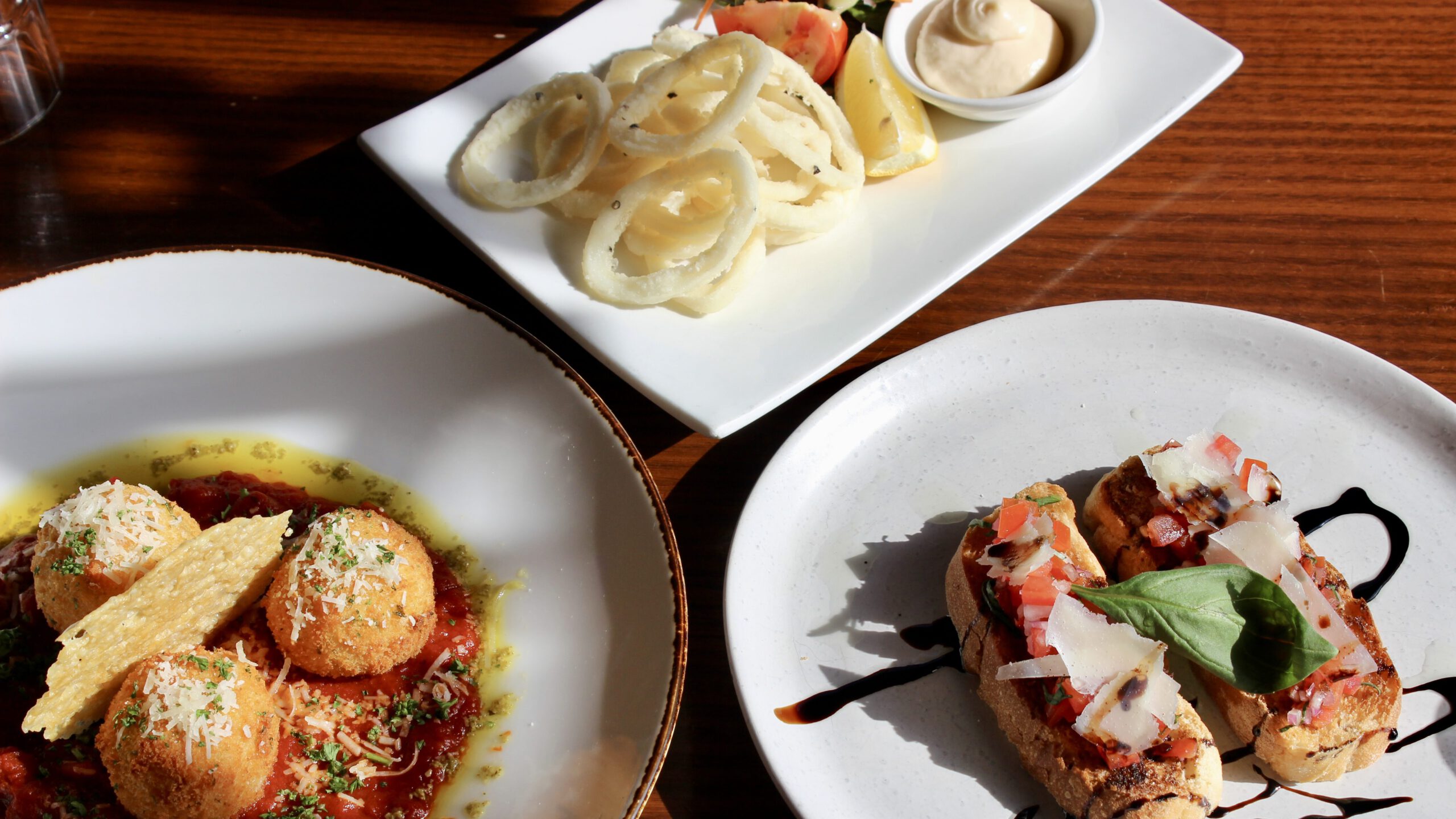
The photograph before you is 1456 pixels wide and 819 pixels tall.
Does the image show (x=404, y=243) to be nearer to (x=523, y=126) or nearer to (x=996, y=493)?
(x=523, y=126)

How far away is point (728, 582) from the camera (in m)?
1.96

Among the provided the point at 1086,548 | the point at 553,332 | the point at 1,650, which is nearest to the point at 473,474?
the point at 553,332

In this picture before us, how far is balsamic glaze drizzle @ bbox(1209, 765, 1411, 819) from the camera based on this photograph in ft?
5.91

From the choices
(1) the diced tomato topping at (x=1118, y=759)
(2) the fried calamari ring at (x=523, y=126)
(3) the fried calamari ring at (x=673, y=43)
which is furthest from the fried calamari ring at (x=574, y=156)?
(1) the diced tomato topping at (x=1118, y=759)

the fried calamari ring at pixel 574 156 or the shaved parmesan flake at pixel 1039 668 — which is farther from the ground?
the fried calamari ring at pixel 574 156

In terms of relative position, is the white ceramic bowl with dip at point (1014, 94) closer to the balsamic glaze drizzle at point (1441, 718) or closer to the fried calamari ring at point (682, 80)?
the fried calamari ring at point (682, 80)

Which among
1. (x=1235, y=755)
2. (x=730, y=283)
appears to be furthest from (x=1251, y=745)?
(x=730, y=283)

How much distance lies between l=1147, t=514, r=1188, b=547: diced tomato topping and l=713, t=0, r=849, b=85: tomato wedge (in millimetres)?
1549

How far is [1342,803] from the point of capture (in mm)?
1816

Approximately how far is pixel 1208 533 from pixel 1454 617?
55 cm

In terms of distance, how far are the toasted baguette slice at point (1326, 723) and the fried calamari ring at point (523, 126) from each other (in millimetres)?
1548

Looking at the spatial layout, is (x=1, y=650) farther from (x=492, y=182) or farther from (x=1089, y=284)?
(x=1089, y=284)

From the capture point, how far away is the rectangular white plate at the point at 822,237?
2273mm

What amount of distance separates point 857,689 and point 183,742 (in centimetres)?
121
